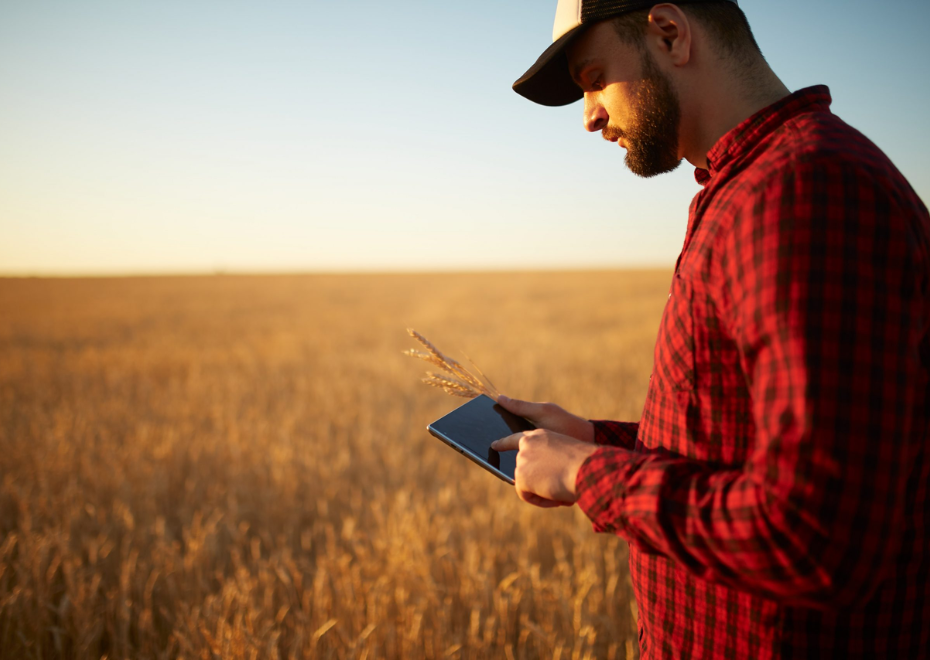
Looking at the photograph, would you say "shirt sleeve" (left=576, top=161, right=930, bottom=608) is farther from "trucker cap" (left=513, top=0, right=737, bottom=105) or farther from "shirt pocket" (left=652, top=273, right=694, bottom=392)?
"trucker cap" (left=513, top=0, right=737, bottom=105)

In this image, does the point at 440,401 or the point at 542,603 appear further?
the point at 440,401

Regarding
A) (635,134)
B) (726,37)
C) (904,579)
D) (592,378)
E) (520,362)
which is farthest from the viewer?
(520,362)

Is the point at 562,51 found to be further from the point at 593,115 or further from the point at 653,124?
the point at 653,124

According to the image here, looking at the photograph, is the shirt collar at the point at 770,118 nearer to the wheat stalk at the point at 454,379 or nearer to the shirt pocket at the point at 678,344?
the shirt pocket at the point at 678,344

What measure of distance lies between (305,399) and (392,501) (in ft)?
10.1

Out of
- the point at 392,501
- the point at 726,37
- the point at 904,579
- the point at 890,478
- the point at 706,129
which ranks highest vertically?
the point at 726,37

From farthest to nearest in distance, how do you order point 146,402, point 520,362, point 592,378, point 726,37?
point 520,362, point 592,378, point 146,402, point 726,37

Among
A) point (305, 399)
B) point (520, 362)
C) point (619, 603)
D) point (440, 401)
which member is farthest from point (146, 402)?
point (619, 603)

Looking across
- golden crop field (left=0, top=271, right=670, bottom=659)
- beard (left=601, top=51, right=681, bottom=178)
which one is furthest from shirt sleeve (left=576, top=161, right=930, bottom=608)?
golden crop field (left=0, top=271, right=670, bottom=659)

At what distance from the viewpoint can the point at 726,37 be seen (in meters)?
1.07

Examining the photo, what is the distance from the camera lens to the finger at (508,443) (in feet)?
4.01

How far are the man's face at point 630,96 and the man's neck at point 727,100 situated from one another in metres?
0.04

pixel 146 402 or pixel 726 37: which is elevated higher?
pixel 726 37

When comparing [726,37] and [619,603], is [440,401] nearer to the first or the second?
[619,603]
